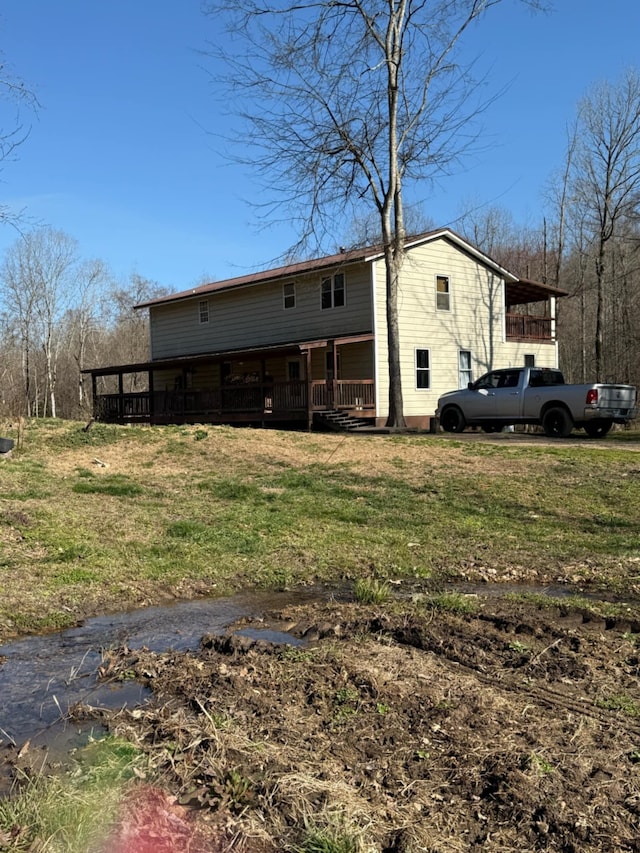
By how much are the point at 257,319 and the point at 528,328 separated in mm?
12481

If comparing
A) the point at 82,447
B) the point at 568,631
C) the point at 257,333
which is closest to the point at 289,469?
the point at 82,447

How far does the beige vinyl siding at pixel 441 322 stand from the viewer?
25.9 meters

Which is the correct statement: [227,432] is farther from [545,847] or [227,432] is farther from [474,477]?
[545,847]

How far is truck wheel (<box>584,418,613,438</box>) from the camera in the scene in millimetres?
18797

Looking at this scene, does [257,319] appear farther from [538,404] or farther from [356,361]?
[538,404]

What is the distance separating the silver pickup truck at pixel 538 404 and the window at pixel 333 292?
6.86 m

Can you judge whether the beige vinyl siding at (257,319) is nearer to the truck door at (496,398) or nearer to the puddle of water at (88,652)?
the truck door at (496,398)

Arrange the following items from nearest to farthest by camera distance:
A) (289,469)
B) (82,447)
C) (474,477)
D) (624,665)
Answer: (624,665) < (474,477) < (289,469) < (82,447)

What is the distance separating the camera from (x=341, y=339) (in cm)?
2397

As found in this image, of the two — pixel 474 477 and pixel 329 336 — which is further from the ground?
pixel 329 336

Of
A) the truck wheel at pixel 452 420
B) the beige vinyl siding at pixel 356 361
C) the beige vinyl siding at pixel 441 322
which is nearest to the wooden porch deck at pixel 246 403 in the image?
the beige vinyl siding at pixel 356 361

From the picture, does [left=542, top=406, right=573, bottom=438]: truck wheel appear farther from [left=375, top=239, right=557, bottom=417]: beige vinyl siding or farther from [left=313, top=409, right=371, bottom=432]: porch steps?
[left=375, top=239, right=557, bottom=417]: beige vinyl siding

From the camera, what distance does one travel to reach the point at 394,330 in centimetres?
2264

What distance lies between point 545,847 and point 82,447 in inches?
524
